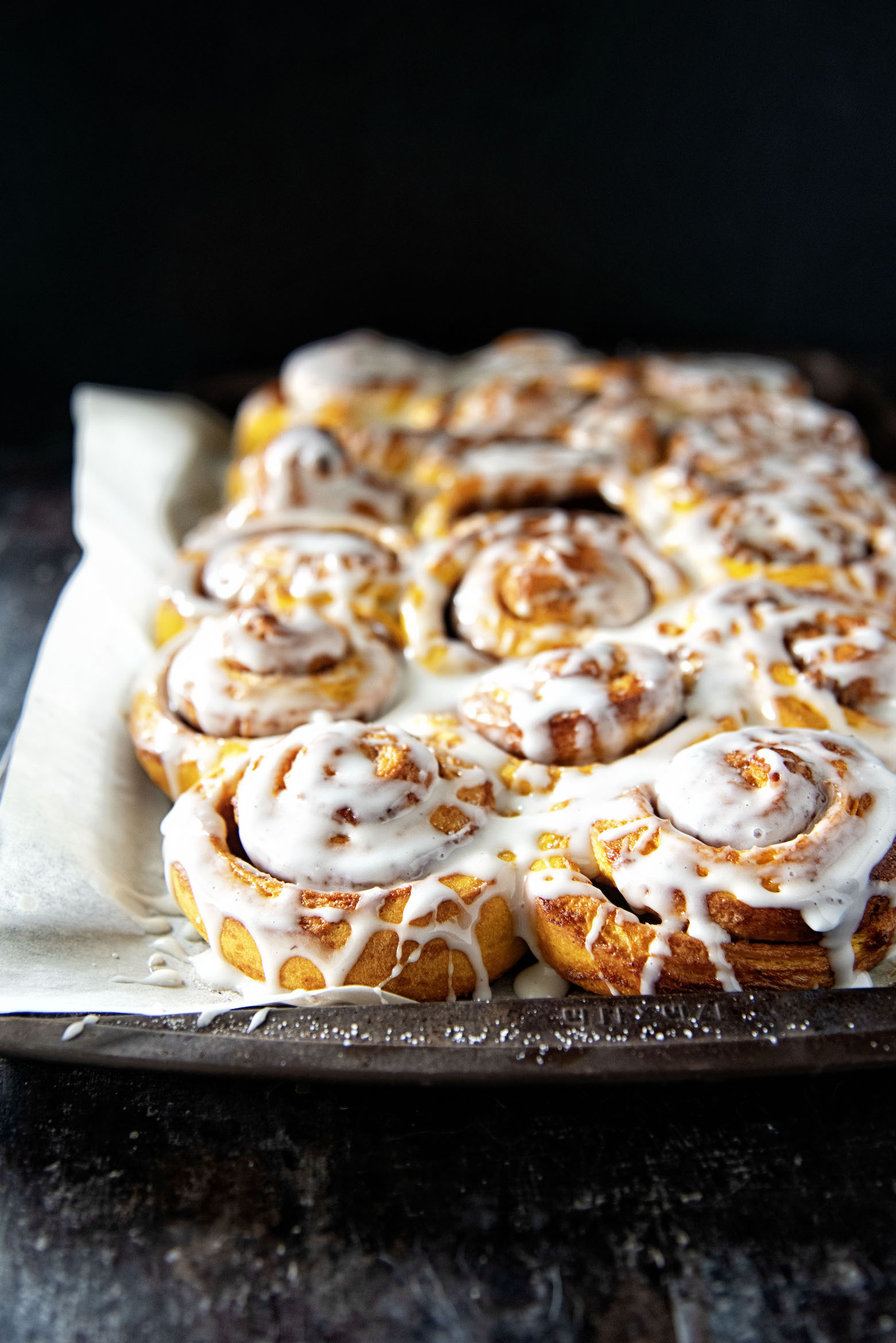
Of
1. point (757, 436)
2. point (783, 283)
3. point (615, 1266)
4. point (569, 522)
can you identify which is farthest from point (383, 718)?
point (783, 283)

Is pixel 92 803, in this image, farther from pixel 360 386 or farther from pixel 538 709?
pixel 360 386

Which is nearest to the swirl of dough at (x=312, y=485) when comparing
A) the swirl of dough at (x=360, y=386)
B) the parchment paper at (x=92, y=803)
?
the parchment paper at (x=92, y=803)

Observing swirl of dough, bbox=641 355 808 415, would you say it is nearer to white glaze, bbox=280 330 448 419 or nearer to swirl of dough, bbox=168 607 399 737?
white glaze, bbox=280 330 448 419

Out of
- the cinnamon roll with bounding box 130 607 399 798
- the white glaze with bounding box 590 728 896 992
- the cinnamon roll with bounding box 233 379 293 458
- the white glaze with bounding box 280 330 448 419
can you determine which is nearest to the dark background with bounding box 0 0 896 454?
the white glaze with bounding box 280 330 448 419

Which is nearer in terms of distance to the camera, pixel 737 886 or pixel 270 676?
pixel 737 886

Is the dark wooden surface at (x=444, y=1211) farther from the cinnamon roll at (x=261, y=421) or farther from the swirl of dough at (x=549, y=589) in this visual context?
the cinnamon roll at (x=261, y=421)

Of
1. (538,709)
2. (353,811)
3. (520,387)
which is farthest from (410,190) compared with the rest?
(353,811)

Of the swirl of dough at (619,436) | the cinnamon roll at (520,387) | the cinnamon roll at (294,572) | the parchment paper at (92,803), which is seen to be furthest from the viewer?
the cinnamon roll at (520,387)
